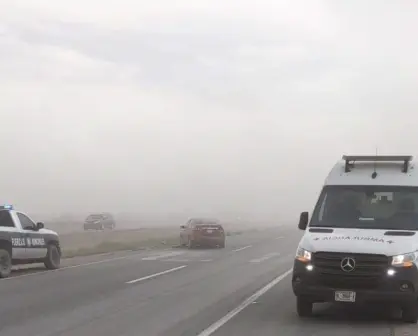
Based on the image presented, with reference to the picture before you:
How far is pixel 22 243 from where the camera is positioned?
19.0 metres

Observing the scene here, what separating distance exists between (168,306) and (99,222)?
5337cm

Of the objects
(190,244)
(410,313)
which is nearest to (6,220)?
(410,313)

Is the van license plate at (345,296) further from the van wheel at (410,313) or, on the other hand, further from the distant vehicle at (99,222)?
the distant vehicle at (99,222)

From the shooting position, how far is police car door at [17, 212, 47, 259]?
19359 millimetres

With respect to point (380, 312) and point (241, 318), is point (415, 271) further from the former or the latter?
point (241, 318)

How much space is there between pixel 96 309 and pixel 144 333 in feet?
8.54

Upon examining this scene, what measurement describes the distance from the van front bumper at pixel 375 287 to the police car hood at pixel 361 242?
32cm

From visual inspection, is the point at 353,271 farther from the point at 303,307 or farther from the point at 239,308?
the point at 239,308

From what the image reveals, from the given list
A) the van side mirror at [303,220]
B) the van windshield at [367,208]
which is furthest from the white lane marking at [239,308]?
the van windshield at [367,208]

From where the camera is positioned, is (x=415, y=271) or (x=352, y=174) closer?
(x=415, y=271)

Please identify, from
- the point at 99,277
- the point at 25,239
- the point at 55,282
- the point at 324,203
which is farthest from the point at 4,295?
the point at 324,203

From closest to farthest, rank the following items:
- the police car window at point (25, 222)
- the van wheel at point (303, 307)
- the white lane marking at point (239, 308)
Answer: the white lane marking at point (239, 308), the van wheel at point (303, 307), the police car window at point (25, 222)

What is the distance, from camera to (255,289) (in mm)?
15070

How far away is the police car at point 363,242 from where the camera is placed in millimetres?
9852
